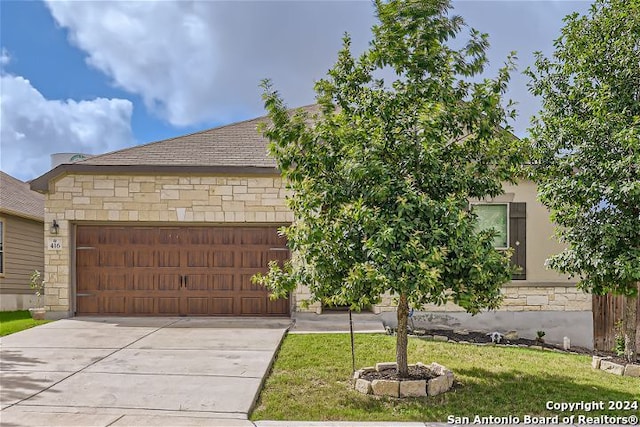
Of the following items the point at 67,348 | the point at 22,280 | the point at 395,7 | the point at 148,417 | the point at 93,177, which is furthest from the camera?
the point at 22,280

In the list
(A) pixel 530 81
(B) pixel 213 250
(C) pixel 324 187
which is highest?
(A) pixel 530 81

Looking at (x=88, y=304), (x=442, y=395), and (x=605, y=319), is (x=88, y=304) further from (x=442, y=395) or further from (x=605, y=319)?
(x=605, y=319)

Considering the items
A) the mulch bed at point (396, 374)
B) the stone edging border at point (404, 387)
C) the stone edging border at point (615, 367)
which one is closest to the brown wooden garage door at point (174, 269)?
the mulch bed at point (396, 374)

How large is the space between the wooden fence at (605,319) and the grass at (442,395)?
2.20 metres

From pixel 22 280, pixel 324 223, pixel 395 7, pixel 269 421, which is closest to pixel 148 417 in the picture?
pixel 269 421

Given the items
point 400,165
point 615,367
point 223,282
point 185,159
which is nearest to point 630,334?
point 615,367

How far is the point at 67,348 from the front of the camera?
8461mm

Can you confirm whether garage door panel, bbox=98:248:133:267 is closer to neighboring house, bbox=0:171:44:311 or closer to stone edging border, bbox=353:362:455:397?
neighboring house, bbox=0:171:44:311

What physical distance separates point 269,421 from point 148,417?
1.25 m

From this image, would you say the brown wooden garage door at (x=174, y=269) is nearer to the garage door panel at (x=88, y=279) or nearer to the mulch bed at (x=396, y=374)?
the garage door panel at (x=88, y=279)

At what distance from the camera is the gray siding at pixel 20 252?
50.1 feet

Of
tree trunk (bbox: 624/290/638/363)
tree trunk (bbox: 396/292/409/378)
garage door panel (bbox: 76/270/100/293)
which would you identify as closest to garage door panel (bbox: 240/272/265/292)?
garage door panel (bbox: 76/270/100/293)

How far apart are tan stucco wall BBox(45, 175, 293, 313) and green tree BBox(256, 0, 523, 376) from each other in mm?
4737

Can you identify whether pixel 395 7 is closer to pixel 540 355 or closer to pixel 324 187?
pixel 324 187
